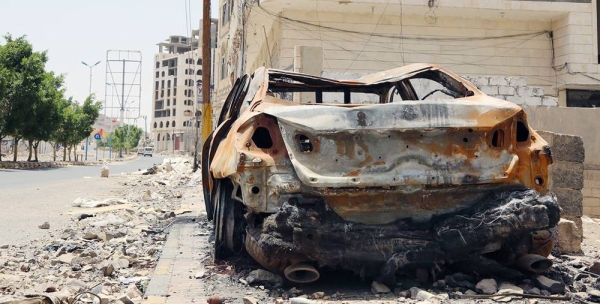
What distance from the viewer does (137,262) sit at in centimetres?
525

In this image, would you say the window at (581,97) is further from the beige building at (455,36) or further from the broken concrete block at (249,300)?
the broken concrete block at (249,300)

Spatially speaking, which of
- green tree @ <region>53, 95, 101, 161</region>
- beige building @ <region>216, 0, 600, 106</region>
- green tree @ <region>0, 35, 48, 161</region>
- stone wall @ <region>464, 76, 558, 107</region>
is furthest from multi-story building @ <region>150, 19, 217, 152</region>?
stone wall @ <region>464, 76, 558, 107</region>

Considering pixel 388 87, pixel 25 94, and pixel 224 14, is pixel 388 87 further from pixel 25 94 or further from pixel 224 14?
pixel 224 14

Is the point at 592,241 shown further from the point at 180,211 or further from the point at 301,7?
the point at 301,7

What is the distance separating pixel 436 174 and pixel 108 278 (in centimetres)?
299

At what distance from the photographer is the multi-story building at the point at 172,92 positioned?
359ft

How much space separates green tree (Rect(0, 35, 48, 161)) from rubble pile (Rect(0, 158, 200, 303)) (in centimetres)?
2307

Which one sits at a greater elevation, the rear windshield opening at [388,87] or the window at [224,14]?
the window at [224,14]

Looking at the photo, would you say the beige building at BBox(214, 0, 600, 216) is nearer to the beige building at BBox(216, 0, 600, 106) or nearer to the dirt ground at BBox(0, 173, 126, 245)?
the beige building at BBox(216, 0, 600, 106)

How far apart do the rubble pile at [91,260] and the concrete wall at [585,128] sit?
6340mm

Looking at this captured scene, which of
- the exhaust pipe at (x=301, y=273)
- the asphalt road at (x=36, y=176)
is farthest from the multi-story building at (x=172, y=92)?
the exhaust pipe at (x=301, y=273)

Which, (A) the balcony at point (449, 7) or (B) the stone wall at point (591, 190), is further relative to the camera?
(A) the balcony at point (449, 7)

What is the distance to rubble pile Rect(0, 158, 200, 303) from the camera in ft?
12.9

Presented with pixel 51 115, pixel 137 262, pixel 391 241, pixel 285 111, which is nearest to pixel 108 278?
pixel 137 262
